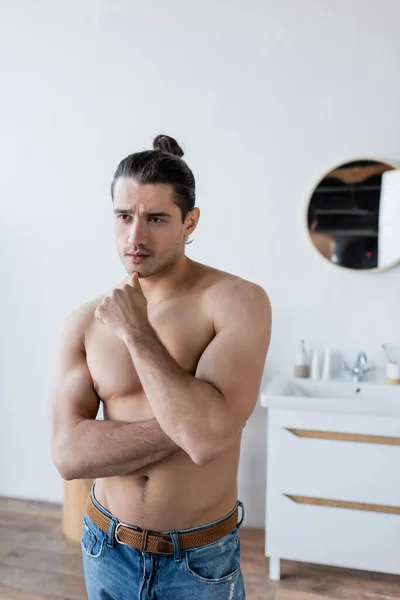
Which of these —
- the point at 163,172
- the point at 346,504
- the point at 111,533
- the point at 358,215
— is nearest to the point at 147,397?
the point at 111,533

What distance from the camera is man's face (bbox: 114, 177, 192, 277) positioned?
3.46 feet

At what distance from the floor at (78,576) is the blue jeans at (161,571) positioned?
3.75 ft

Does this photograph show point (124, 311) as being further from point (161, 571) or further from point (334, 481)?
point (334, 481)

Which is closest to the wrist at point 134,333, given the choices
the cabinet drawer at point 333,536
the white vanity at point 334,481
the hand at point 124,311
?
the hand at point 124,311

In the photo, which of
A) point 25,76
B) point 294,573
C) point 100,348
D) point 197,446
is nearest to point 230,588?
point 197,446

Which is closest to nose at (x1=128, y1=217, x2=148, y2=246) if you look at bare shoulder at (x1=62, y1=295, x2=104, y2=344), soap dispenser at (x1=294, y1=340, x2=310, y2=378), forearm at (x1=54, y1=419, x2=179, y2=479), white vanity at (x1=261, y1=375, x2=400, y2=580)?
bare shoulder at (x1=62, y1=295, x2=104, y2=344)

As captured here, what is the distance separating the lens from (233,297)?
110 centimetres

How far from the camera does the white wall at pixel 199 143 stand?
2568 millimetres

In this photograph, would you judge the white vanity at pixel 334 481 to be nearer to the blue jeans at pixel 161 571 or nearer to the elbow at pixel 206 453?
the blue jeans at pixel 161 571

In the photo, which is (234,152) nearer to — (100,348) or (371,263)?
(371,263)

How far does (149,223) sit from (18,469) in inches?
99.2

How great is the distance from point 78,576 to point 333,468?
3.81 ft

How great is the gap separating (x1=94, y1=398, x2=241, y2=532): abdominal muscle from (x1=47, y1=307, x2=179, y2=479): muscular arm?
50 millimetres

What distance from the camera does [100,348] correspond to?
1170mm
